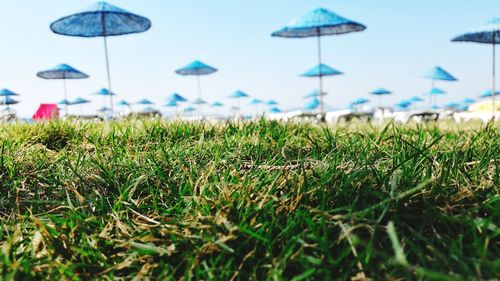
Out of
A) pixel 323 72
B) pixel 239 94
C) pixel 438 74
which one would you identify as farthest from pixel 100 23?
pixel 239 94

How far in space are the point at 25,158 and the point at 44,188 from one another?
41cm

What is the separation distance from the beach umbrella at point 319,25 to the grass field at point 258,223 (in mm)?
10390

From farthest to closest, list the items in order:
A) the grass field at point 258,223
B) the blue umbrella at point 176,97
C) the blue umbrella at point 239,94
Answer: the blue umbrella at point 239,94 → the blue umbrella at point 176,97 → the grass field at point 258,223

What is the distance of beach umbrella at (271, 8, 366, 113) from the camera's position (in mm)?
11664

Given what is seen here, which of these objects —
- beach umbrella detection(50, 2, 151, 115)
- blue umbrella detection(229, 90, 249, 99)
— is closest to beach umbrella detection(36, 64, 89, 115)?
beach umbrella detection(50, 2, 151, 115)

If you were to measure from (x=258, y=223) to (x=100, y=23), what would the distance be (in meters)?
10.8

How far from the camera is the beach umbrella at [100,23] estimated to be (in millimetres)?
10102

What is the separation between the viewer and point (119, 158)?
2.02m

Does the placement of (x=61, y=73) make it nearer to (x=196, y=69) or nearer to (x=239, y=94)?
(x=196, y=69)

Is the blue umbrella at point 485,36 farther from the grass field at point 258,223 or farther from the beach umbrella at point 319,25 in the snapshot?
the grass field at point 258,223

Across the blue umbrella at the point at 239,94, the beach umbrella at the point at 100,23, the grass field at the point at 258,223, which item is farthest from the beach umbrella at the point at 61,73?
the grass field at the point at 258,223

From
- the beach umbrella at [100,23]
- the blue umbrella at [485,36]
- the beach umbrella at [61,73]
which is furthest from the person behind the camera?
the beach umbrella at [61,73]

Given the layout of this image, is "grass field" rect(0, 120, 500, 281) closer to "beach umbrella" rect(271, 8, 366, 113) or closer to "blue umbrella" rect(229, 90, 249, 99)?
"beach umbrella" rect(271, 8, 366, 113)

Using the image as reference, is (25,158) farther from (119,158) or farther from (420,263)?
(420,263)
